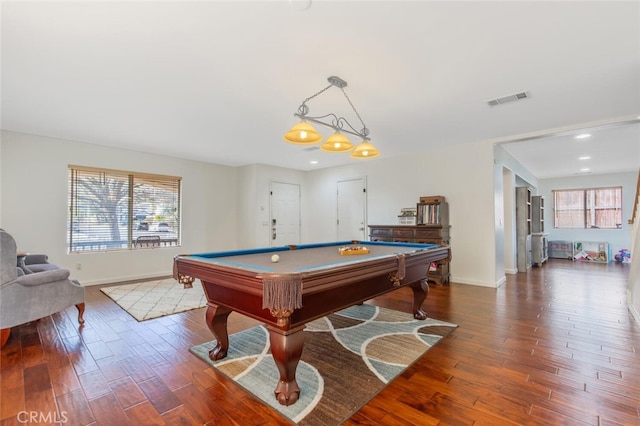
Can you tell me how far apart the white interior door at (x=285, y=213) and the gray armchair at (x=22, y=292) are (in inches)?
175

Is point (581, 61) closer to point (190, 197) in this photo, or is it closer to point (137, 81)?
point (137, 81)

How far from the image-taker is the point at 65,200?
4875mm

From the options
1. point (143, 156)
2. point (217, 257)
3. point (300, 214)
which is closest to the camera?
point (217, 257)

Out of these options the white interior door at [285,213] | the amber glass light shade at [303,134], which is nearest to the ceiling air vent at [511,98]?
the amber glass light shade at [303,134]

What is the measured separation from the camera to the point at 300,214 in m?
7.85

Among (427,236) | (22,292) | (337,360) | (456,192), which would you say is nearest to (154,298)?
(22,292)

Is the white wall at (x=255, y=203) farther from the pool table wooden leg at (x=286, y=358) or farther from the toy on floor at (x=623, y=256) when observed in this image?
the toy on floor at (x=623, y=256)

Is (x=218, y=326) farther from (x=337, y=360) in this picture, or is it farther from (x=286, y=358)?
(x=337, y=360)

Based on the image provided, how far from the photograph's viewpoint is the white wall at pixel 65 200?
4.45 m

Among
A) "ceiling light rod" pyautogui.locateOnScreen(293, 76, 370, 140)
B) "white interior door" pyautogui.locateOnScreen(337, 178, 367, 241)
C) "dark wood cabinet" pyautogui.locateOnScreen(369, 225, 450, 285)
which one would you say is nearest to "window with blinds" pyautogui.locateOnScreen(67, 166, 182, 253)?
"white interior door" pyautogui.locateOnScreen(337, 178, 367, 241)

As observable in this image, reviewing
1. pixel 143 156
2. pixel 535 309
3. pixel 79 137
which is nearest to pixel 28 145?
pixel 79 137

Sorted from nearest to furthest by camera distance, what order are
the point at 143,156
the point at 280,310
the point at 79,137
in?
the point at 280,310
the point at 79,137
the point at 143,156

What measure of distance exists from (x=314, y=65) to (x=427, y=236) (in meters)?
3.67

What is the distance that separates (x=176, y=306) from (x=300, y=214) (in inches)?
175
